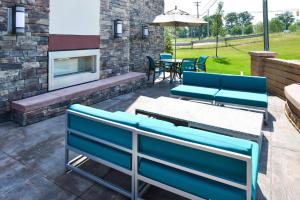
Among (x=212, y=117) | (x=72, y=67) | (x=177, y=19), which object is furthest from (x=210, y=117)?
(x=177, y=19)

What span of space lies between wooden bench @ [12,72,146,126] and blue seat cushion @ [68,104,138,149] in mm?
2106

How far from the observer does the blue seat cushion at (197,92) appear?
18.4 feet

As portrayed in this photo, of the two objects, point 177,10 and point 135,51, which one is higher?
point 177,10

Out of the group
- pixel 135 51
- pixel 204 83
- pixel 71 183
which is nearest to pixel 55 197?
pixel 71 183

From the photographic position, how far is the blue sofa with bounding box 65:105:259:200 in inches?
81.5

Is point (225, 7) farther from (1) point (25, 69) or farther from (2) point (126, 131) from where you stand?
(2) point (126, 131)

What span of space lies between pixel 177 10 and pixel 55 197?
7571 millimetres

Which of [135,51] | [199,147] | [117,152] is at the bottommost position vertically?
[117,152]

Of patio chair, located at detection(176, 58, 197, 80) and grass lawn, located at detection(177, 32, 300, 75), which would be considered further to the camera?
grass lawn, located at detection(177, 32, 300, 75)

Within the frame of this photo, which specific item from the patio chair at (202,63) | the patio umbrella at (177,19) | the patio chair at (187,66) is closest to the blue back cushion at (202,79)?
the patio umbrella at (177,19)

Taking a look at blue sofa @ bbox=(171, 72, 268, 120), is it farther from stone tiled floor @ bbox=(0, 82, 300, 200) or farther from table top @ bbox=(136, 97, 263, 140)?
table top @ bbox=(136, 97, 263, 140)

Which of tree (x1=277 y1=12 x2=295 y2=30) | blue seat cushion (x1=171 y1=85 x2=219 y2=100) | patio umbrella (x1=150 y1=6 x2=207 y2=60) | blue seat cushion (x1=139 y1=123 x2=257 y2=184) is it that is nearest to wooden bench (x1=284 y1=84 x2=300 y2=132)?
blue seat cushion (x1=171 y1=85 x2=219 y2=100)

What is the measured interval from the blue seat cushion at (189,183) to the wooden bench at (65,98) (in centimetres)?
316

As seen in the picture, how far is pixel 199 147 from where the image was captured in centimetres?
214
